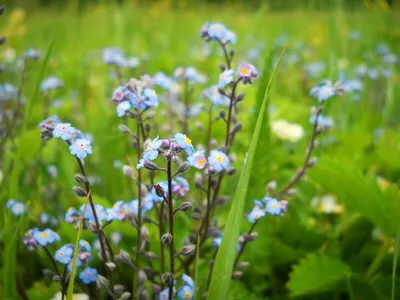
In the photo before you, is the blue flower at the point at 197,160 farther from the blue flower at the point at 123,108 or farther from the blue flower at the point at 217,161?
the blue flower at the point at 123,108

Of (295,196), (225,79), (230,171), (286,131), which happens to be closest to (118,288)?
(230,171)

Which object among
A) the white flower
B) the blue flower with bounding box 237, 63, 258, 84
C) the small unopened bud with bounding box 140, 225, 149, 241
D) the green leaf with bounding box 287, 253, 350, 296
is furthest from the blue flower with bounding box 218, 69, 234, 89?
the white flower

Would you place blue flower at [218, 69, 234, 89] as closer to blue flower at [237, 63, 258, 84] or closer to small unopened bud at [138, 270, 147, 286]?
blue flower at [237, 63, 258, 84]

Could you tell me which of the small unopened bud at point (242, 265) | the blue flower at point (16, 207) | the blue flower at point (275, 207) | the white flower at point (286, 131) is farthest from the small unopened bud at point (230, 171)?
the white flower at point (286, 131)

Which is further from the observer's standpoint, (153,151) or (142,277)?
(142,277)

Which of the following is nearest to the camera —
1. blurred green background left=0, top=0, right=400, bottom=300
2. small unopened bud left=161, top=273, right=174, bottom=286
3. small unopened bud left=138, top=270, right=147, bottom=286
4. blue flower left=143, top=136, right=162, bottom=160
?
blue flower left=143, top=136, right=162, bottom=160

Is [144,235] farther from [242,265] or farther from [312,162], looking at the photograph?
[312,162]
